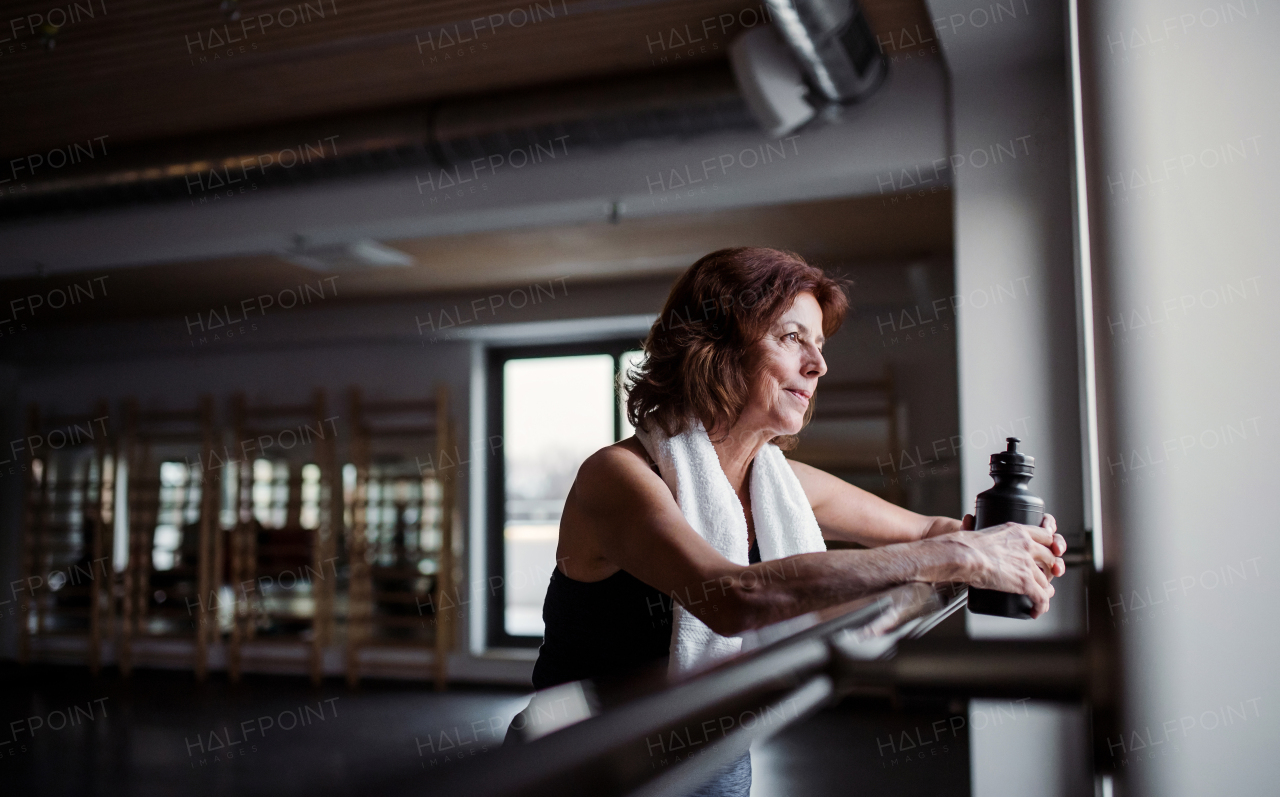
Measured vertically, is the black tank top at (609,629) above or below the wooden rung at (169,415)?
below

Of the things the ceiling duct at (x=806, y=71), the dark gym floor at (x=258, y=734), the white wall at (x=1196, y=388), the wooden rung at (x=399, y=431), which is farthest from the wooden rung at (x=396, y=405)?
the white wall at (x=1196, y=388)

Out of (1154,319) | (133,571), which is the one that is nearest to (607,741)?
(1154,319)

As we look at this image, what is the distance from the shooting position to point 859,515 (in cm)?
164

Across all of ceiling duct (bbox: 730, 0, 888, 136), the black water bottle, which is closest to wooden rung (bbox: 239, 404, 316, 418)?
ceiling duct (bbox: 730, 0, 888, 136)

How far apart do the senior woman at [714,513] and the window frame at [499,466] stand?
4597 millimetres

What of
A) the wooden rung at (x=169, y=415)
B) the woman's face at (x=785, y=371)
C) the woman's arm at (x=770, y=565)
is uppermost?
the wooden rung at (x=169, y=415)

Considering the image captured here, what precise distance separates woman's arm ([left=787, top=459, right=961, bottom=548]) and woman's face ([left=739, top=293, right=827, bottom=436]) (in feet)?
0.79

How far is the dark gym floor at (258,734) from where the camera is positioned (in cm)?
372

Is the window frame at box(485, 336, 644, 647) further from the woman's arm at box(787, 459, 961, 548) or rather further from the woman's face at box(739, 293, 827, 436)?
the woman's face at box(739, 293, 827, 436)

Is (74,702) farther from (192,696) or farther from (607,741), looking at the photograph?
(607,741)

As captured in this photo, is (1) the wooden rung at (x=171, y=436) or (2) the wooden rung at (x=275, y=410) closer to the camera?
(2) the wooden rung at (x=275, y=410)

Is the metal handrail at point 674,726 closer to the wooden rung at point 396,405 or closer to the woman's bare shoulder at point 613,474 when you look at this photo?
the woman's bare shoulder at point 613,474

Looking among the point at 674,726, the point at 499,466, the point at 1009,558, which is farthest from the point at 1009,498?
the point at 499,466

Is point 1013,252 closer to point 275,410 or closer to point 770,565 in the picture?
point 770,565
